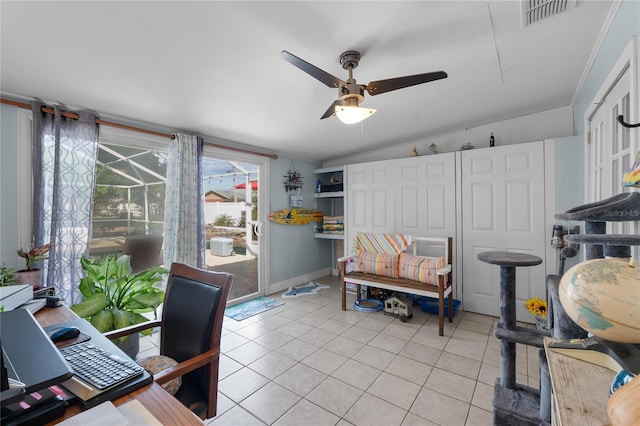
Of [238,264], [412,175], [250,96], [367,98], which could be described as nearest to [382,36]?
[367,98]

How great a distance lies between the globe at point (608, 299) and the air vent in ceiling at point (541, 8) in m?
1.54

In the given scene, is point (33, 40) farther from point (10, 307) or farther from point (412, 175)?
point (412, 175)

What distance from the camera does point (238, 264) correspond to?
15.1 feet

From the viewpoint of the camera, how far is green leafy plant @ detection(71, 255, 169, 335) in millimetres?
1855

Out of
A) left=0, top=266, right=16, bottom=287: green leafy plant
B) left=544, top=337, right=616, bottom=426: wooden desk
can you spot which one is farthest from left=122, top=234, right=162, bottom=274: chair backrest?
left=544, top=337, right=616, bottom=426: wooden desk

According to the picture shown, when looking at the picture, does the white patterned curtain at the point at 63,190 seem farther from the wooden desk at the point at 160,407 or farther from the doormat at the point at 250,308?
the wooden desk at the point at 160,407

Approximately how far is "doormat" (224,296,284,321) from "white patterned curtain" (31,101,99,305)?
1.49m

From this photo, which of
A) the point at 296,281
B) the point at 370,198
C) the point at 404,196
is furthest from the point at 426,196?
the point at 296,281

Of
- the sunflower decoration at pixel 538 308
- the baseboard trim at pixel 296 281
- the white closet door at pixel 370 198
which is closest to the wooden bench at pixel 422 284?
the white closet door at pixel 370 198

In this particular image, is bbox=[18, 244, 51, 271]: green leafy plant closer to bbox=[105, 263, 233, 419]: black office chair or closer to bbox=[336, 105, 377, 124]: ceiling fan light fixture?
bbox=[105, 263, 233, 419]: black office chair

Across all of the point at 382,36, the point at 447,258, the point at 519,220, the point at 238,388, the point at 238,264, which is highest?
the point at 382,36

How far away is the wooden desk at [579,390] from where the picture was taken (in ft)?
1.86

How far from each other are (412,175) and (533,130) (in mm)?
1446

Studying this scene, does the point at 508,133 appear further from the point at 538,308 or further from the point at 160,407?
the point at 160,407
